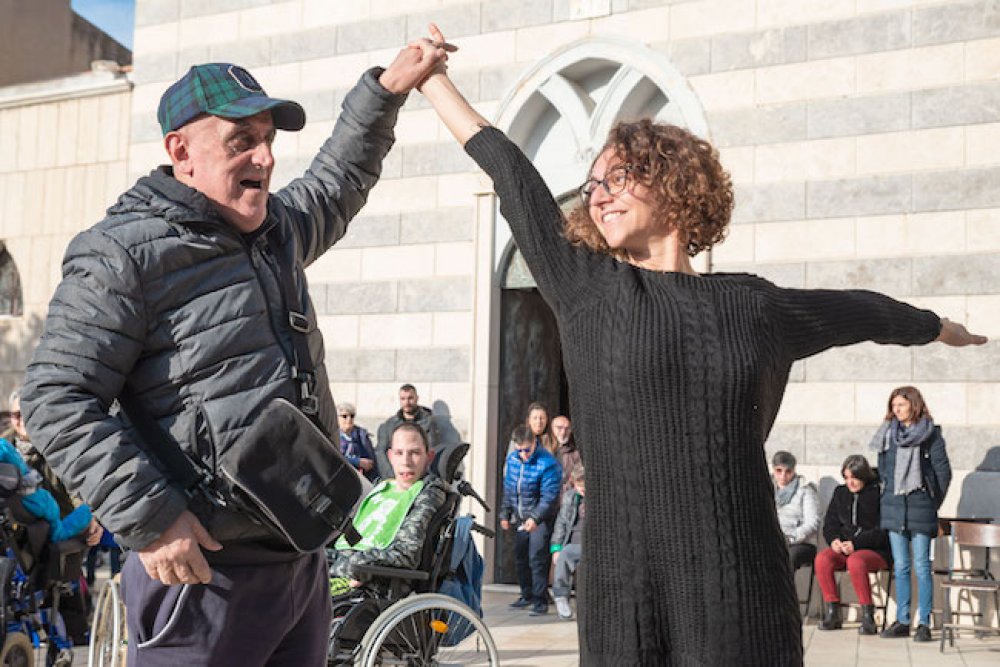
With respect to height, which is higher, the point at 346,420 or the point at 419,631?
the point at 346,420

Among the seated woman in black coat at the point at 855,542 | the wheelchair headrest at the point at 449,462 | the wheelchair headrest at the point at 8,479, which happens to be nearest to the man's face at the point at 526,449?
the seated woman in black coat at the point at 855,542

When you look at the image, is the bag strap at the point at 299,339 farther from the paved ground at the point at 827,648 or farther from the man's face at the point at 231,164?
the paved ground at the point at 827,648

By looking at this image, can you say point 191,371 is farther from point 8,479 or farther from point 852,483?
point 852,483

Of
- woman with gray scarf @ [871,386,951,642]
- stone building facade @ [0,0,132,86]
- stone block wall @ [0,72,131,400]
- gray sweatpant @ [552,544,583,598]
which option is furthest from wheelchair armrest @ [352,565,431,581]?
stone building facade @ [0,0,132,86]

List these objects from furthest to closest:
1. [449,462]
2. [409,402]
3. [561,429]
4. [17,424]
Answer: [409,402] < [561,429] < [17,424] < [449,462]

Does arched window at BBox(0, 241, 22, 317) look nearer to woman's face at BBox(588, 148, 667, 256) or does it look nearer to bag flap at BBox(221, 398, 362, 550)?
bag flap at BBox(221, 398, 362, 550)

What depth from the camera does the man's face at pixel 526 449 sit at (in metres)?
11.0

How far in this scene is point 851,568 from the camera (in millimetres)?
9906

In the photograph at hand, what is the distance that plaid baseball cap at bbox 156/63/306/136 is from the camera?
283 centimetres

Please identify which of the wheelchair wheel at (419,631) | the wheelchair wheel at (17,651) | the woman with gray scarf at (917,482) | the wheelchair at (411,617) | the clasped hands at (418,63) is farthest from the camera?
the woman with gray scarf at (917,482)

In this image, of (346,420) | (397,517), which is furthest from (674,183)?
(346,420)

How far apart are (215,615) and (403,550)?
3.43 metres

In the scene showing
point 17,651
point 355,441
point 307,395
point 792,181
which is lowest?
point 17,651

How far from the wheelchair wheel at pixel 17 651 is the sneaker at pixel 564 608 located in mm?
4833
